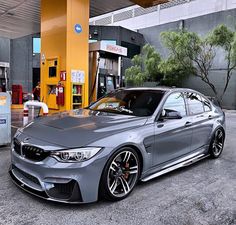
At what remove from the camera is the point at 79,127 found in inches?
129

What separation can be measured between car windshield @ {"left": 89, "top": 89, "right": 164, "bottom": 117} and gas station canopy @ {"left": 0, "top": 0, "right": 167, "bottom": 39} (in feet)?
14.6

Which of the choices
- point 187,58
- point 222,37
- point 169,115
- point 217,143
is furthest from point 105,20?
point 169,115

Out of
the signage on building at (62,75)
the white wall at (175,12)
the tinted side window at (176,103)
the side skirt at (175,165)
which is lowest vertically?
the side skirt at (175,165)

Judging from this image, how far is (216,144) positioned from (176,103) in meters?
1.57

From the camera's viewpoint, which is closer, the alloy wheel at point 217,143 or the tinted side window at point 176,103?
the tinted side window at point 176,103

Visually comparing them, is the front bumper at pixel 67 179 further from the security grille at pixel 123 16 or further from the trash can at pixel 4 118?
the security grille at pixel 123 16

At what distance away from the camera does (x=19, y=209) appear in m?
2.89

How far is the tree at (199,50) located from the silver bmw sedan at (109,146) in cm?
1386

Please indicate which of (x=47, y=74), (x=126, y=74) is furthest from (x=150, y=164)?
(x=126, y=74)

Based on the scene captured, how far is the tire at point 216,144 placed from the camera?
5129 millimetres

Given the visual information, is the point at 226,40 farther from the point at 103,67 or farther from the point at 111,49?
the point at 103,67

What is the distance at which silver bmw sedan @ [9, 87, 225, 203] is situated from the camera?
9.34 ft

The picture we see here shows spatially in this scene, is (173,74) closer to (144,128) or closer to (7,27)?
(7,27)

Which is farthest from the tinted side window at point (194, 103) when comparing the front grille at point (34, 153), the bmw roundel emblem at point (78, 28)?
the bmw roundel emblem at point (78, 28)
